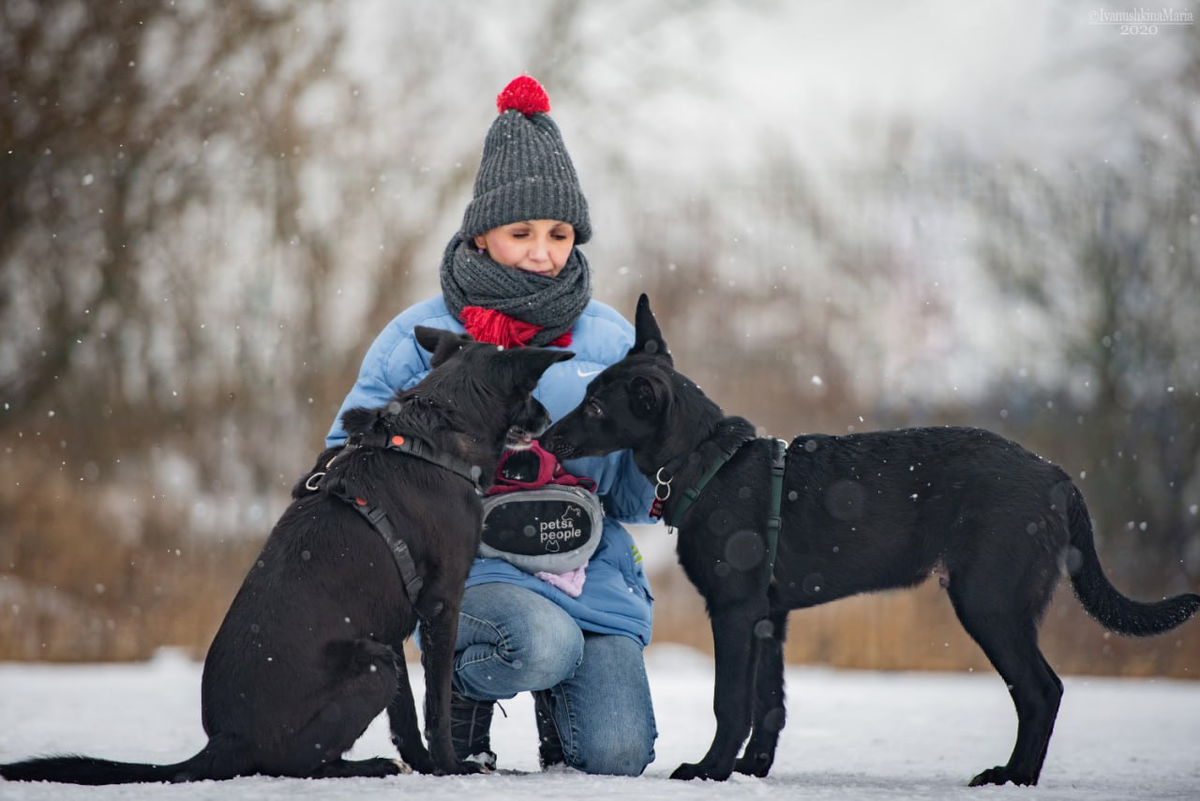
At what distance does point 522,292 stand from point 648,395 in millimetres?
562

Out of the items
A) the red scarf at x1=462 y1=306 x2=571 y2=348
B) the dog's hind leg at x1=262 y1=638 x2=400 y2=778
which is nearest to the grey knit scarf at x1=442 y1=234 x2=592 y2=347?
the red scarf at x1=462 y1=306 x2=571 y2=348

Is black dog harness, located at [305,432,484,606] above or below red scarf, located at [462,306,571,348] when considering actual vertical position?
below

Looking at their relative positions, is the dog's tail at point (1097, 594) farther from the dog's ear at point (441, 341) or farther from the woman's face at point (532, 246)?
the dog's ear at point (441, 341)

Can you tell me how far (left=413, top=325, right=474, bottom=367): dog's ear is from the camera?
3404 mm

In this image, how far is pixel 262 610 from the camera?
275 centimetres

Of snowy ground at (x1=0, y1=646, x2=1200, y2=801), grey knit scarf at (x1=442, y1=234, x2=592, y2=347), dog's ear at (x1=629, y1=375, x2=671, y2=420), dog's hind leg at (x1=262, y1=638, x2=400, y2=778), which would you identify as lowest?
snowy ground at (x1=0, y1=646, x2=1200, y2=801)

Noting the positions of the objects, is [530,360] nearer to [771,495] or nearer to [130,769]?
[771,495]

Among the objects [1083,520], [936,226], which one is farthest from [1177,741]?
[936,226]

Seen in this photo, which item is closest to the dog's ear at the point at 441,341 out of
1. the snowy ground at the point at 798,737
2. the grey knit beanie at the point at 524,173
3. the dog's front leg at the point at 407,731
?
the grey knit beanie at the point at 524,173

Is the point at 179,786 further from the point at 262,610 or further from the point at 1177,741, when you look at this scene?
the point at 1177,741

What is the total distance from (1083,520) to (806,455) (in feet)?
2.82

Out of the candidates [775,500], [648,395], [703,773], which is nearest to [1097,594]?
[775,500]

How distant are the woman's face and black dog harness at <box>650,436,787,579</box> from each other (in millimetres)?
813

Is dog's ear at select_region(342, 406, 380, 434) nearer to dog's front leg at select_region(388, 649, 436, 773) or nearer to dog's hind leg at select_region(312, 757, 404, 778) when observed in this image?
dog's front leg at select_region(388, 649, 436, 773)
